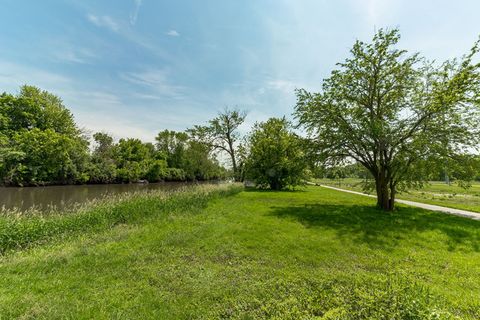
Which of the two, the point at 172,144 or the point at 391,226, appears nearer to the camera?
the point at 391,226

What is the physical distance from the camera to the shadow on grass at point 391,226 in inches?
288

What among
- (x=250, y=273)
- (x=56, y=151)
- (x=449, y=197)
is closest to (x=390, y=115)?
(x=250, y=273)

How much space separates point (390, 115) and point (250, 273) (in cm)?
1177

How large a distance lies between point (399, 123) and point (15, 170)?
136 ft

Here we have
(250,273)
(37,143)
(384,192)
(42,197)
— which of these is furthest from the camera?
(37,143)

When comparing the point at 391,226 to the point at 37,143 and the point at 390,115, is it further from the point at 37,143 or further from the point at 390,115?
the point at 37,143

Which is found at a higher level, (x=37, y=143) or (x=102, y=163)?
(x=37, y=143)

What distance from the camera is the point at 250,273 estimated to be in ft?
16.4

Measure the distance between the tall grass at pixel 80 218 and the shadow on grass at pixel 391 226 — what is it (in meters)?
5.69

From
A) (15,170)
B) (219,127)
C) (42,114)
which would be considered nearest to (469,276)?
(219,127)

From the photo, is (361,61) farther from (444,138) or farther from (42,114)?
(42,114)

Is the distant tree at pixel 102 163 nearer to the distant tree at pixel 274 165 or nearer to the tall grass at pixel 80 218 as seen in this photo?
the distant tree at pixel 274 165

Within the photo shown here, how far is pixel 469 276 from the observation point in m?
5.00

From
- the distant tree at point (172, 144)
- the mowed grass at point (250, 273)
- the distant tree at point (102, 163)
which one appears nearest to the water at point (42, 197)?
the mowed grass at point (250, 273)
